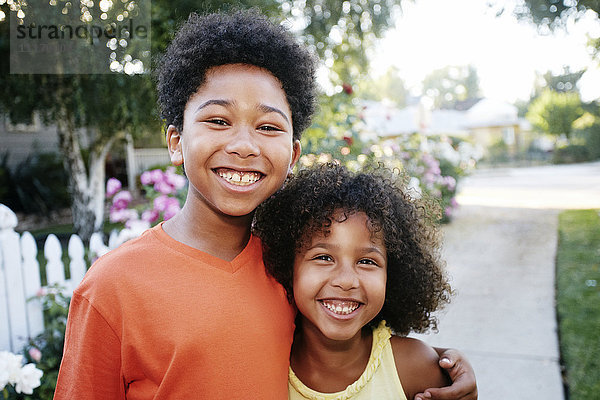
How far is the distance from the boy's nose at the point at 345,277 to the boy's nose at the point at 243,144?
471 millimetres

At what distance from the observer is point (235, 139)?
143cm

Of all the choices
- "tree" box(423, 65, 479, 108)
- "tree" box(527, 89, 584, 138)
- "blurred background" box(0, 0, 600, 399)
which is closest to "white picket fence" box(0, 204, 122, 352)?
"blurred background" box(0, 0, 600, 399)

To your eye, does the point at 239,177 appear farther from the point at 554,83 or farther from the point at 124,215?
the point at 554,83

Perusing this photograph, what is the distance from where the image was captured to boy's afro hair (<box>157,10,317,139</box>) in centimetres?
152

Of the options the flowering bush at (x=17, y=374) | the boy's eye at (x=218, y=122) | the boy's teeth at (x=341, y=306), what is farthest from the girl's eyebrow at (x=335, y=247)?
the flowering bush at (x=17, y=374)

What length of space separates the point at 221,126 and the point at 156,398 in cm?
77

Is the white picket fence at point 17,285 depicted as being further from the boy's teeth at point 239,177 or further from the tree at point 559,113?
the tree at point 559,113

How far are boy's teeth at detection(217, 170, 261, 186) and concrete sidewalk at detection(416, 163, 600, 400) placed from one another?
1074 millimetres

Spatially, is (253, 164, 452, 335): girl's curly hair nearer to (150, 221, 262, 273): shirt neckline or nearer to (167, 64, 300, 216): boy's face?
(150, 221, 262, 273): shirt neckline

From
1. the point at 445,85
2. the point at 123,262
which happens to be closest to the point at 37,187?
the point at 123,262

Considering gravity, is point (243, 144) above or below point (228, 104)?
below

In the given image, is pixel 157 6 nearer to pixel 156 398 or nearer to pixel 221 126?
pixel 221 126

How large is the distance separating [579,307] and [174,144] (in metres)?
4.38

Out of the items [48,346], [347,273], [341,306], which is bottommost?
[48,346]
